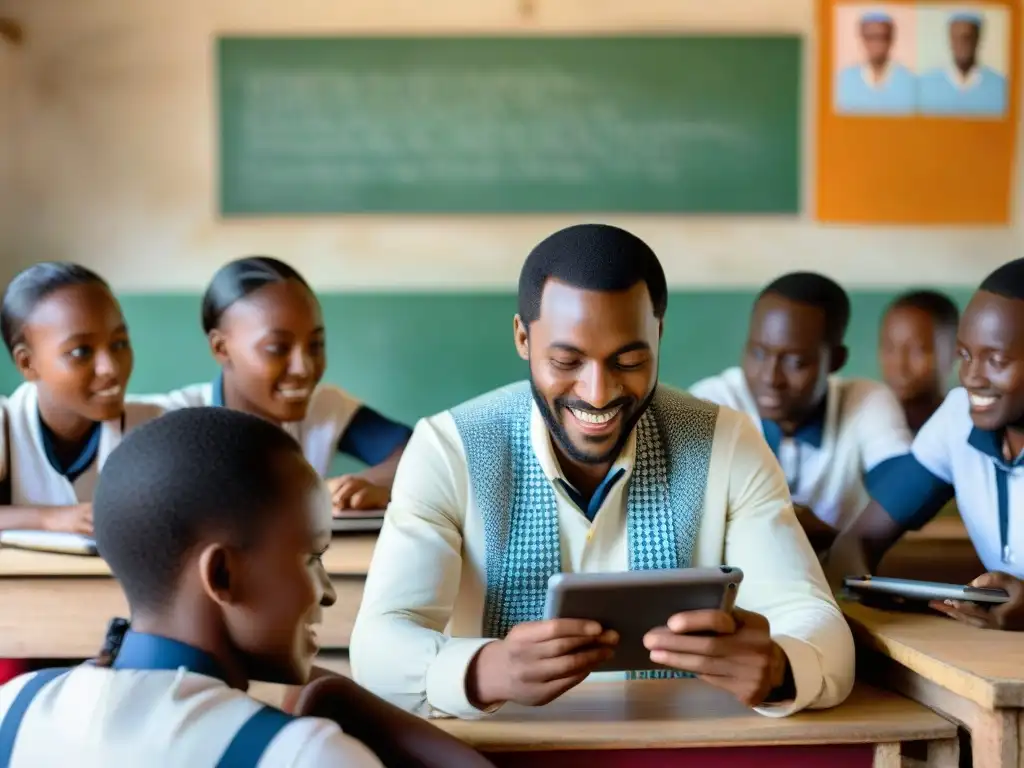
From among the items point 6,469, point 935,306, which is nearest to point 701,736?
point 6,469

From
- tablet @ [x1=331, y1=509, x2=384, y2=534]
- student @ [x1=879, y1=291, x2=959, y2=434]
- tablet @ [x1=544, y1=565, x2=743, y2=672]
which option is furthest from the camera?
student @ [x1=879, y1=291, x2=959, y2=434]

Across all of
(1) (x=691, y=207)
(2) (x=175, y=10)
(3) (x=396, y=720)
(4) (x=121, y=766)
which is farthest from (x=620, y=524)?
(2) (x=175, y=10)

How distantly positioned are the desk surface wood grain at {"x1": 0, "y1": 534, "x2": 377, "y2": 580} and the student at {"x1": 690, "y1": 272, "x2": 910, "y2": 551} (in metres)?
1.14

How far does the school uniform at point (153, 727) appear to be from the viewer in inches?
Result: 36.3

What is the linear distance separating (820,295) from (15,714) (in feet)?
8.11

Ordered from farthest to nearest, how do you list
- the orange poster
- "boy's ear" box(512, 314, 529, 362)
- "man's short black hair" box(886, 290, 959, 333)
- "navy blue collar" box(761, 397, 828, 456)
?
the orange poster < "man's short black hair" box(886, 290, 959, 333) < "navy blue collar" box(761, 397, 828, 456) < "boy's ear" box(512, 314, 529, 362)

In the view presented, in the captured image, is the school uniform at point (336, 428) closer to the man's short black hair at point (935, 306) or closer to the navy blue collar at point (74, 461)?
the navy blue collar at point (74, 461)

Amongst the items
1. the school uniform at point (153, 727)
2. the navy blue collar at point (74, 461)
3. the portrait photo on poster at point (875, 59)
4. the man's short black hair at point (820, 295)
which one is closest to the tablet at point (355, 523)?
the navy blue collar at point (74, 461)

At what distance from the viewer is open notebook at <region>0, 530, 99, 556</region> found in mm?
2133

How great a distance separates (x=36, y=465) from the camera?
2.64 metres

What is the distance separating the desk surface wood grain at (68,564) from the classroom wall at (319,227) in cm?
182

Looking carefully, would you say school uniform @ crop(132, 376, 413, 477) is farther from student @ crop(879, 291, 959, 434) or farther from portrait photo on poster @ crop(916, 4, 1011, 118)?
portrait photo on poster @ crop(916, 4, 1011, 118)

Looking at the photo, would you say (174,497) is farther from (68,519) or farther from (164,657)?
(68,519)

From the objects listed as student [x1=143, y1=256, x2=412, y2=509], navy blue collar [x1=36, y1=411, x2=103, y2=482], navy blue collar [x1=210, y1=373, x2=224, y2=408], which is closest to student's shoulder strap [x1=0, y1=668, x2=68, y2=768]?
student [x1=143, y1=256, x2=412, y2=509]
